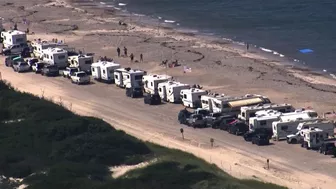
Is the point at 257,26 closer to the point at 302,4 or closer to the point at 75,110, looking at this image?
the point at 302,4

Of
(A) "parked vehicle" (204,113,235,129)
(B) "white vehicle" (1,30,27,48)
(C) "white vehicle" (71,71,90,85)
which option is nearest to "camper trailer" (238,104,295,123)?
(A) "parked vehicle" (204,113,235,129)

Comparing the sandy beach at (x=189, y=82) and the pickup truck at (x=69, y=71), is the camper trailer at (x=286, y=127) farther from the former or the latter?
the pickup truck at (x=69, y=71)

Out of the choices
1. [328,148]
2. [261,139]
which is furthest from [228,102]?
[328,148]

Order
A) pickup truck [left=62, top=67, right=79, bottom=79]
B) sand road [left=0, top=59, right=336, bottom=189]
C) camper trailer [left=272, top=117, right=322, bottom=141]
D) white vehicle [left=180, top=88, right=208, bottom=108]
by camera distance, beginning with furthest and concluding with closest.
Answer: pickup truck [left=62, top=67, right=79, bottom=79] → white vehicle [left=180, top=88, right=208, bottom=108] → camper trailer [left=272, top=117, right=322, bottom=141] → sand road [left=0, top=59, right=336, bottom=189]

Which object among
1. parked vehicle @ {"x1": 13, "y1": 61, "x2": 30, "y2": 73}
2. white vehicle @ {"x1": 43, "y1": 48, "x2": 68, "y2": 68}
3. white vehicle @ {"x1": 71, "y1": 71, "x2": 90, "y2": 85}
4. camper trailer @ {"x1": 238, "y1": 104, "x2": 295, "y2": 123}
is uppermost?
white vehicle @ {"x1": 43, "y1": 48, "x2": 68, "y2": 68}

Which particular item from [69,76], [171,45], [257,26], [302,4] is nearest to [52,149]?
[69,76]

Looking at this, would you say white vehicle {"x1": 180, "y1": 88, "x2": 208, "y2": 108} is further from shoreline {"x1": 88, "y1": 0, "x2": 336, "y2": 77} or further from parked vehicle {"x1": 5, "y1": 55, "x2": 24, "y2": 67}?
parked vehicle {"x1": 5, "y1": 55, "x2": 24, "y2": 67}

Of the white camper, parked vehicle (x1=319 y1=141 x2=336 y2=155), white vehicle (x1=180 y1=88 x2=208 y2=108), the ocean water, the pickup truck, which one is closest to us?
parked vehicle (x1=319 y1=141 x2=336 y2=155)
